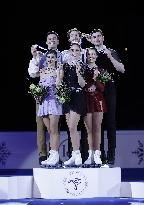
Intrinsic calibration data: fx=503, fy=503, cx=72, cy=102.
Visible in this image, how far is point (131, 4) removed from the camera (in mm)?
10117

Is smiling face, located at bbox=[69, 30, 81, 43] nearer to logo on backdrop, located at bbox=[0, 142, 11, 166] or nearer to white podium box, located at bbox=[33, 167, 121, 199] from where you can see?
white podium box, located at bbox=[33, 167, 121, 199]

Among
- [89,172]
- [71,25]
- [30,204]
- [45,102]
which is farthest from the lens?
[71,25]

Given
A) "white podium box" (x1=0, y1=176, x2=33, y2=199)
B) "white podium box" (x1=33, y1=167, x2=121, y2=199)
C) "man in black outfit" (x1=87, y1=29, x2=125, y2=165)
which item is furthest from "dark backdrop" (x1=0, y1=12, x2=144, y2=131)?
"white podium box" (x1=33, y1=167, x2=121, y2=199)

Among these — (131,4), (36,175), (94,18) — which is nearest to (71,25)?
(94,18)

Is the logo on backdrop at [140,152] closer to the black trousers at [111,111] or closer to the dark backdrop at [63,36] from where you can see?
the dark backdrop at [63,36]

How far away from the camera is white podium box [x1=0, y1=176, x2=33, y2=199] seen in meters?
7.23

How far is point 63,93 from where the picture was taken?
7.40 meters

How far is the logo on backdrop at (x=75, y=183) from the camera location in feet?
23.7

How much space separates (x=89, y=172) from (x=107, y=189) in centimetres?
37

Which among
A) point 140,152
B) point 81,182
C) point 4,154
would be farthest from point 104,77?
point 4,154

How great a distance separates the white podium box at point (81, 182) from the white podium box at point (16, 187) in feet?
0.98

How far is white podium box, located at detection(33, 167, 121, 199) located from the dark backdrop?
3.01 meters

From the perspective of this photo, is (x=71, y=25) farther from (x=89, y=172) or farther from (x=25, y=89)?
(x=89, y=172)

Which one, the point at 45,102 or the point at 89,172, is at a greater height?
the point at 45,102
